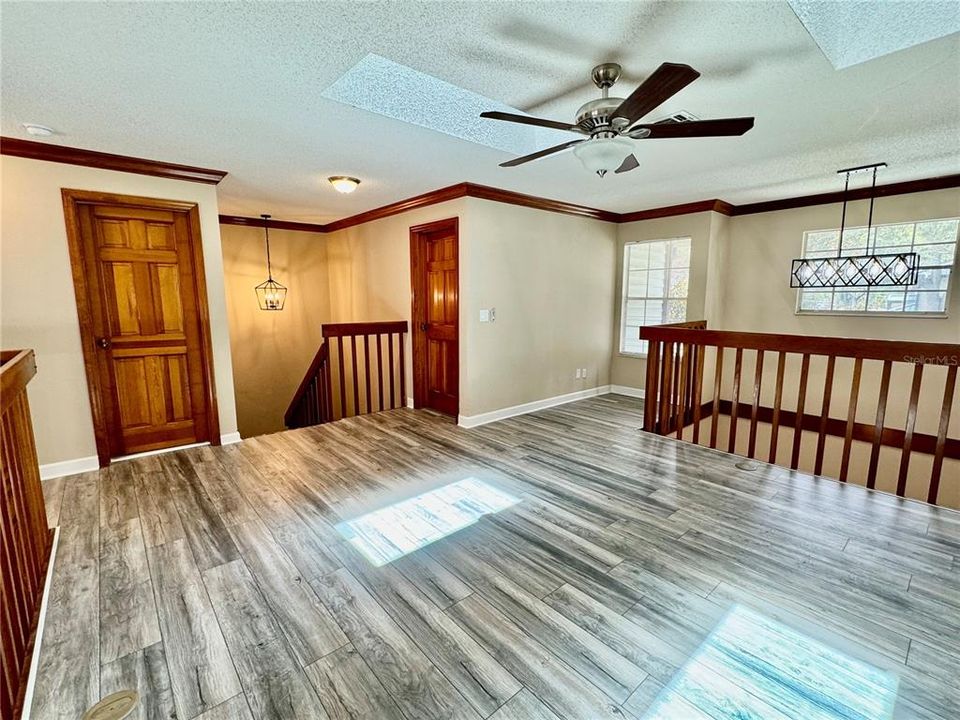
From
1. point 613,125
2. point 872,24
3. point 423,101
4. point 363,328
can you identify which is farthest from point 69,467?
point 872,24

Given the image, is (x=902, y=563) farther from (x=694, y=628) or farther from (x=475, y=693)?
(x=475, y=693)

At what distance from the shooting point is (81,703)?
1476 mm

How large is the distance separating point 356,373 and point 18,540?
3.42m

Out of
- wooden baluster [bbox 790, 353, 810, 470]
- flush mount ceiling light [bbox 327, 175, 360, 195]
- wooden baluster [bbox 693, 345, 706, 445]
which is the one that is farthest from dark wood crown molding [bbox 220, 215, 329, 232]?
wooden baluster [bbox 790, 353, 810, 470]

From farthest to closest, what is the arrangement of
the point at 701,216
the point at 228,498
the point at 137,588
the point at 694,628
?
the point at 701,216 < the point at 228,498 < the point at 137,588 < the point at 694,628

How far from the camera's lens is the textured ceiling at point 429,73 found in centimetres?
173

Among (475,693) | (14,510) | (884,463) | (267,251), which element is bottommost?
(884,463)

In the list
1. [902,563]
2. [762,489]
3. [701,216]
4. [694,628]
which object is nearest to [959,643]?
[902,563]

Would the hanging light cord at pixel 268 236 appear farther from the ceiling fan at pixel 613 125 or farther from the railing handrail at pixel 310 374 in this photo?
the ceiling fan at pixel 613 125

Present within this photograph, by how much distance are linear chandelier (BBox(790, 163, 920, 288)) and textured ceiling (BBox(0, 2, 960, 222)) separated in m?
0.77

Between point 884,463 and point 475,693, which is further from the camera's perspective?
point 884,463

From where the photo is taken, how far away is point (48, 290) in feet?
10.7

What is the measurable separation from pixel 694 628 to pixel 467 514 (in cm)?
135

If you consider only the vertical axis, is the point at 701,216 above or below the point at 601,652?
above
